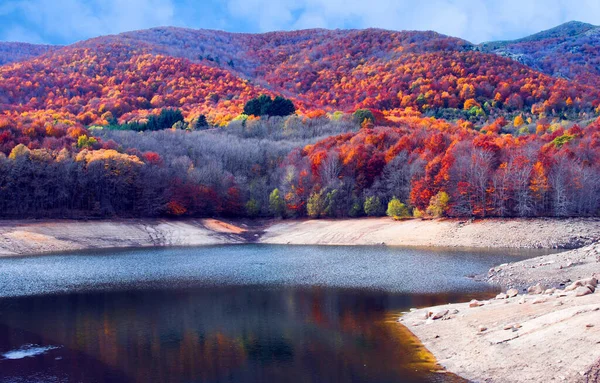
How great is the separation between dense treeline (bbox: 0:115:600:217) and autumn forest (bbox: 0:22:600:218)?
0.18 metres

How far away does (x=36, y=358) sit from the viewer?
2080 cm

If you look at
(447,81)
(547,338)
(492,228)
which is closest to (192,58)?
(447,81)

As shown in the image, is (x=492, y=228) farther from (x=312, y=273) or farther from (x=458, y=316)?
(x=458, y=316)

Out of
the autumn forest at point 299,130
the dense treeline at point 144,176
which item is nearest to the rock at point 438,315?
the autumn forest at point 299,130

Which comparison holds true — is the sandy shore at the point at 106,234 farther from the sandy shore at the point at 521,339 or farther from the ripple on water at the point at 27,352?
the sandy shore at the point at 521,339

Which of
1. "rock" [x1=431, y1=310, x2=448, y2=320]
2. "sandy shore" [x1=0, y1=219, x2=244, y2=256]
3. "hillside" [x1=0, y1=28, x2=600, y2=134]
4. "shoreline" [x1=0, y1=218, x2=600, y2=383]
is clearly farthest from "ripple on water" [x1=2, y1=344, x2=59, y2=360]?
"hillside" [x1=0, y1=28, x2=600, y2=134]

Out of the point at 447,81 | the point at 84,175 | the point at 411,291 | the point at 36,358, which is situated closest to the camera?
the point at 36,358

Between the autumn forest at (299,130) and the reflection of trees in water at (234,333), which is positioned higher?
the autumn forest at (299,130)

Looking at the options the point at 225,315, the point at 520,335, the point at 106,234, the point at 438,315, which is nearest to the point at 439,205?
the point at 106,234

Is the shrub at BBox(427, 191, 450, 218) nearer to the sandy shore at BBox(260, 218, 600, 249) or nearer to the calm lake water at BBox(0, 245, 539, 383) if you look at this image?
the sandy shore at BBox(260, 218, 600, 249)

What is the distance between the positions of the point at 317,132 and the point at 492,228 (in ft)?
166

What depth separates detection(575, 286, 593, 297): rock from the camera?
21.7 metres

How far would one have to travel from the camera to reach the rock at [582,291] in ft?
71.3

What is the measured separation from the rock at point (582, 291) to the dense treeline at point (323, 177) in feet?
128
